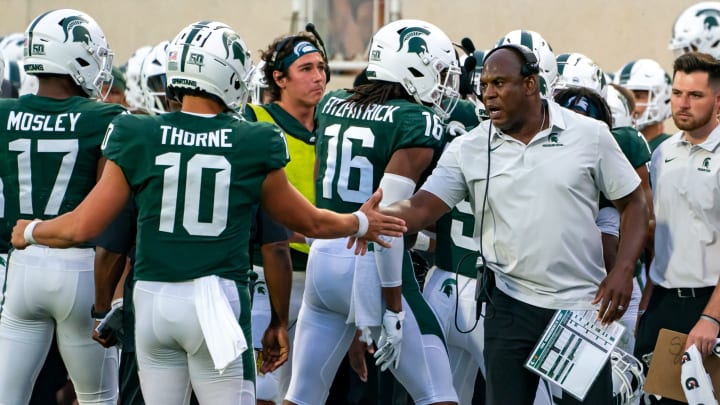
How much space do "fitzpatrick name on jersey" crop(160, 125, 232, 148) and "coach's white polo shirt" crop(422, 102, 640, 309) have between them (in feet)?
3.62

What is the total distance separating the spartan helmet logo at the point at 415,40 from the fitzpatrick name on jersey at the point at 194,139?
5.19 ft

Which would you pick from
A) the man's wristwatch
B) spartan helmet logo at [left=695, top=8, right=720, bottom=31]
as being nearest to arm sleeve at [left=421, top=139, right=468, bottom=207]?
→ the man's wristwatch

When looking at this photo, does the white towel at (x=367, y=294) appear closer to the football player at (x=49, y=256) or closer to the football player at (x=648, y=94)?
the football player at (x=49, y=256)

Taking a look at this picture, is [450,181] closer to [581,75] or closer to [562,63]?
[581,75]

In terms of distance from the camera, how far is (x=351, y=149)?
18.6 ft

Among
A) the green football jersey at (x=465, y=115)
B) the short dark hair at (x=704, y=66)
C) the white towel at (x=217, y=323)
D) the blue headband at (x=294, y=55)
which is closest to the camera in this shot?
the white towel at (x=217, y=323)

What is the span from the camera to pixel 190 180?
4.44 metres

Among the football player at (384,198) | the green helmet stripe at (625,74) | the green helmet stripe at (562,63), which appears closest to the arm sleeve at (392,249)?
the football player at (384,198)

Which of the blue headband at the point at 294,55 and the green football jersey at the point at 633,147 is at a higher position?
the blue headband at the point at 294,55

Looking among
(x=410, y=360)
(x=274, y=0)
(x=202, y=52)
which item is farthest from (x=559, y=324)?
(x=274, y=0)

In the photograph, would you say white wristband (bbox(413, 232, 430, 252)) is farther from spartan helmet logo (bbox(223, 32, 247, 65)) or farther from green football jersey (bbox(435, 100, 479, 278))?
spartan helmet logo (bbox(223, 32, 247, 65))

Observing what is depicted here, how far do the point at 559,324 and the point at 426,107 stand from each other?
1294mm

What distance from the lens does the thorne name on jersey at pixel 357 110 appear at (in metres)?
5.57

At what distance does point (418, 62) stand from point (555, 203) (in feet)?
4.13
